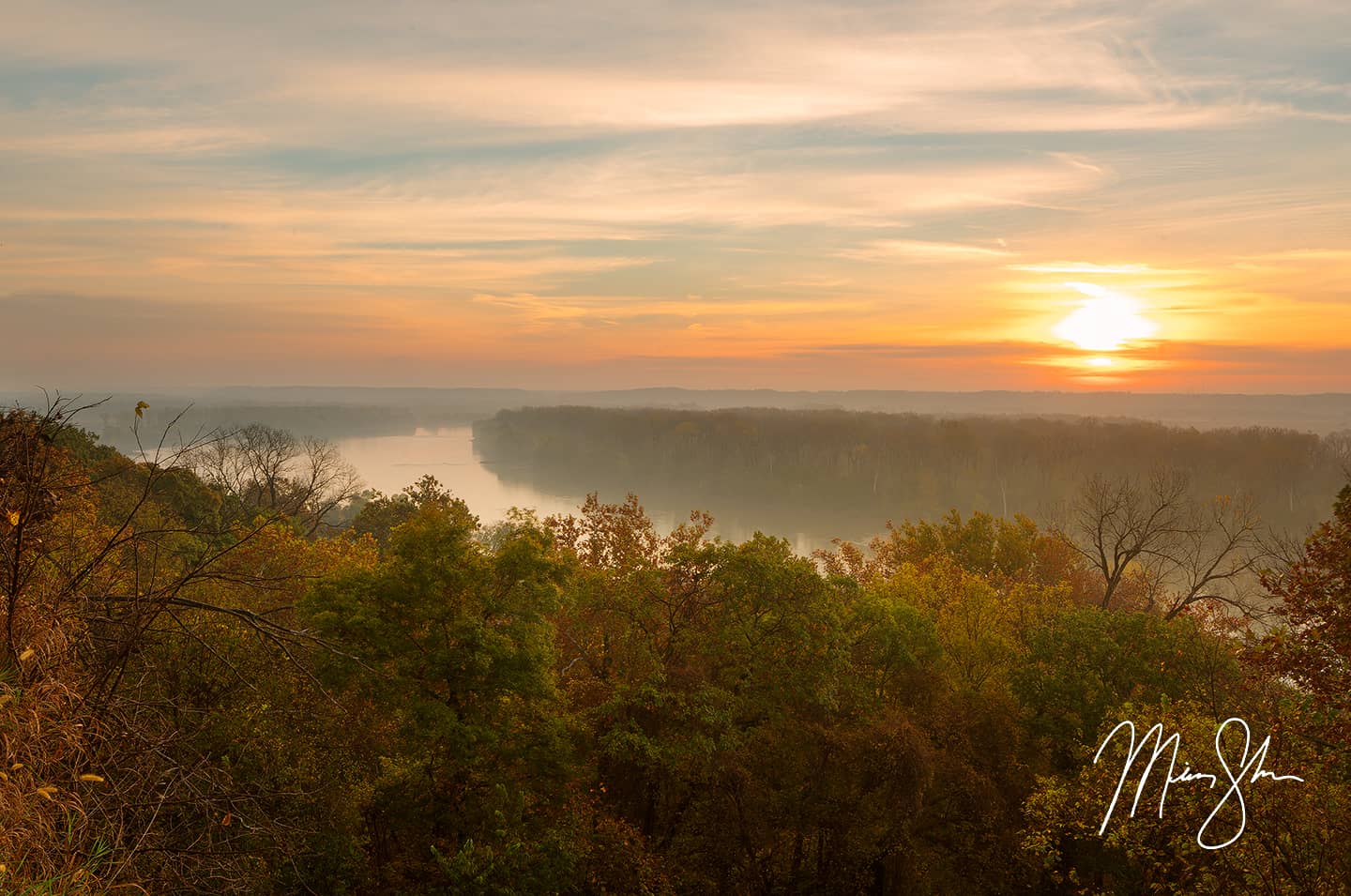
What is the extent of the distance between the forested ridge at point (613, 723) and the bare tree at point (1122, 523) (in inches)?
384

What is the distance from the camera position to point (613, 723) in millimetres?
18109

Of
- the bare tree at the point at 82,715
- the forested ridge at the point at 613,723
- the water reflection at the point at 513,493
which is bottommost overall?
the water reflection at the point at 513,493

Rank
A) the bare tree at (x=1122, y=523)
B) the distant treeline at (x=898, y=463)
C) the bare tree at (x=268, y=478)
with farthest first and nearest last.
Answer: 1. the distant treeline at (x=898, y=463)
2. the bare tree at (x=268, y=478)
3. the bare tree at (x=1122, y=523)

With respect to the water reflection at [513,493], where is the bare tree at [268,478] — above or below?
above

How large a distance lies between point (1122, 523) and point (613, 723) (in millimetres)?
33671

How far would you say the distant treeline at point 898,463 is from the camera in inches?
3935

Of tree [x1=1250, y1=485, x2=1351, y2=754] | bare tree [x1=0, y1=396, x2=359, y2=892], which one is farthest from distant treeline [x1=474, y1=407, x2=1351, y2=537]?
bare tree [x1=0, y1=396, x2=359, y2=892]

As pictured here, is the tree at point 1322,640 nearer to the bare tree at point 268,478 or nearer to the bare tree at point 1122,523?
the bare tree at point 1122,523

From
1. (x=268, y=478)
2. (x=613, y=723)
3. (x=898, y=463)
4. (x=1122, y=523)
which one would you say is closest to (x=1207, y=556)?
(x=1122, y=523)

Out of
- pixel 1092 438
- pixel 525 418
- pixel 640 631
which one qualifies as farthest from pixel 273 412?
pixel 640 631

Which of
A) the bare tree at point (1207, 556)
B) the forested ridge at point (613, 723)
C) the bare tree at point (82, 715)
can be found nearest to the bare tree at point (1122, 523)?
the bare tree at point (1207, 556)
